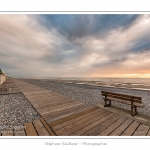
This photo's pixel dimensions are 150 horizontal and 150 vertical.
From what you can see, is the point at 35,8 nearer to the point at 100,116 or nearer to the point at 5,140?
the point at 5,140

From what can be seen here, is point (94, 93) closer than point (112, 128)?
No

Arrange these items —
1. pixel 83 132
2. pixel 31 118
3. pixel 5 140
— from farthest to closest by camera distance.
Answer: pixel 31 118 < pixel 83 132 < pixel 5 140

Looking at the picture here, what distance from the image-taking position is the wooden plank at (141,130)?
2.68m

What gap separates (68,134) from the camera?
8.79 feet

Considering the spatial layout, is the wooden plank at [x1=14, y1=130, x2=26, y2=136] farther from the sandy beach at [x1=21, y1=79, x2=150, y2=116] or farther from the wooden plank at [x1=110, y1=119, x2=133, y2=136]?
the sandy beach at [x1=21, y1=79, x2=150, y2=116]

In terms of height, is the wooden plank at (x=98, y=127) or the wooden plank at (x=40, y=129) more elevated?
the wooden plank at (x=98, y=127)

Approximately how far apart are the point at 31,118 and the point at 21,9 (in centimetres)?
405

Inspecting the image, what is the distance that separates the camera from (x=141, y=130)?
2824mm

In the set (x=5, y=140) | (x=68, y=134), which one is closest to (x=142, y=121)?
(x=68, y=134)

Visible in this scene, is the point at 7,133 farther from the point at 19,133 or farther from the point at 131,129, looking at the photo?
the point at 131,129

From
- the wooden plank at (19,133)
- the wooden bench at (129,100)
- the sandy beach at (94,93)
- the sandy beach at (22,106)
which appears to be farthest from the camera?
the sandy beach at (94,93)

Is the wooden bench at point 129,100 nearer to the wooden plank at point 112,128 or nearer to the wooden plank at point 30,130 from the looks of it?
the wooden plank at point 112,128

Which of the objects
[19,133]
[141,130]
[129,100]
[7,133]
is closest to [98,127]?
[141,130]

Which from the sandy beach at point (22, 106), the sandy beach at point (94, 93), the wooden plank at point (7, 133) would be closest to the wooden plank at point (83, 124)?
the wooden plank at point (7, 133)
